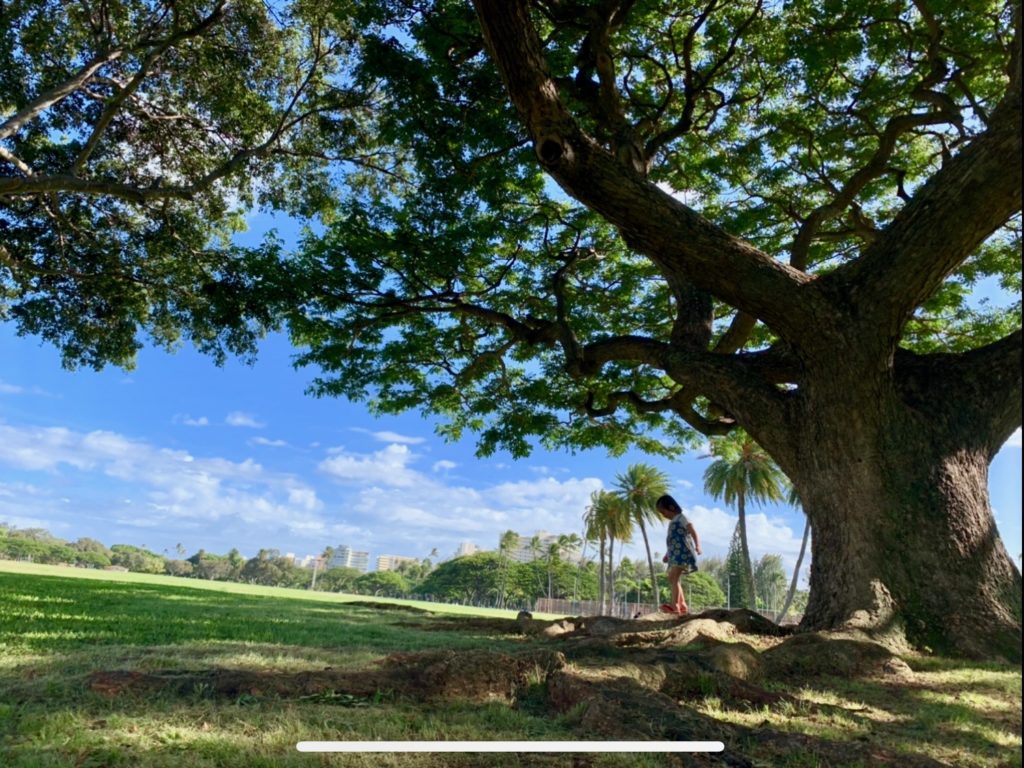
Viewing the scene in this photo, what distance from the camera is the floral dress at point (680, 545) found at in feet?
27.3

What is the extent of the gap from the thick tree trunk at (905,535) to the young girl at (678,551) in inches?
115

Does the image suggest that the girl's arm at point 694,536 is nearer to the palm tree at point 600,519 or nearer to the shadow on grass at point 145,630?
the shadow on grass at point 145,630

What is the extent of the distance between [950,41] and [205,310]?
39.5ft

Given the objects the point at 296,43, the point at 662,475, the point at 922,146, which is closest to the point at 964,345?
the point at 922,146

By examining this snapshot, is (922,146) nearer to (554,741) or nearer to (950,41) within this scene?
(950,41)

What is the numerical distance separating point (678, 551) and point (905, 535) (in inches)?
150

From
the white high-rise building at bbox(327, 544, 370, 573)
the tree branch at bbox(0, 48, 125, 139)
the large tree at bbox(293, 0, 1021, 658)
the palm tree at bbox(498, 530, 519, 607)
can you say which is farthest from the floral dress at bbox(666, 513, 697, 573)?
the white high-rise building at bbox(327, 544, 370, 573)

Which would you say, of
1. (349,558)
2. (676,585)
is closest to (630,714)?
(676,585)

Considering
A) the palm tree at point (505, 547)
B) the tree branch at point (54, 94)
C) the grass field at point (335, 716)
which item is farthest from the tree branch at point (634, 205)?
the palm tree at point (505, 547)

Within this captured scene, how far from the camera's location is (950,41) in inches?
297

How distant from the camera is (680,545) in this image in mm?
8406

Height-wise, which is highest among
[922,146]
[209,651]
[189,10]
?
[189,10]

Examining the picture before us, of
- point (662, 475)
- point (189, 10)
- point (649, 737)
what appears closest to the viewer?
point (649, 737)

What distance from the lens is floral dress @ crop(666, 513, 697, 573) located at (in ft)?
27.3
